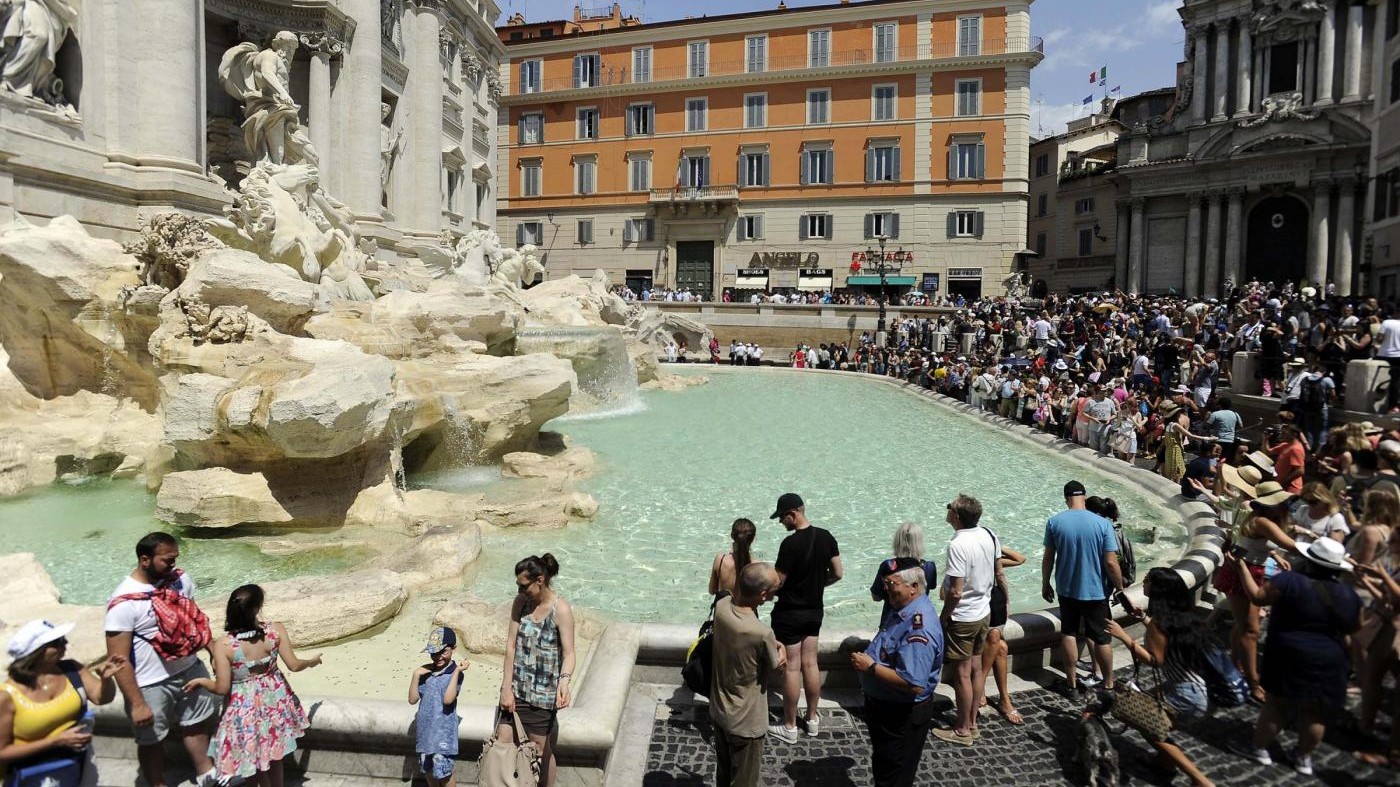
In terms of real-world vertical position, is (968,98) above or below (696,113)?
below

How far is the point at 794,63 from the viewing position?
39.0 metres

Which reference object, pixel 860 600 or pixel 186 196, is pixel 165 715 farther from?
pixel 186 196

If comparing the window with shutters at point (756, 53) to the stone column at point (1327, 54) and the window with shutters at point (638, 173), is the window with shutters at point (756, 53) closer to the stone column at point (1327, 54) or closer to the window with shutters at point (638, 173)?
the window with shutters at point (638, 173)

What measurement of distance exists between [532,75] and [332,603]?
1666 inches

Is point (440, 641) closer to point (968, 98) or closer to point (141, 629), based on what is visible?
point (141, 629)

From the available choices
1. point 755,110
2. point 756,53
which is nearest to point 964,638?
point 755,110

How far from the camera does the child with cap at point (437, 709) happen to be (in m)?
3.45

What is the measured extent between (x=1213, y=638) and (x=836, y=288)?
3514 cm

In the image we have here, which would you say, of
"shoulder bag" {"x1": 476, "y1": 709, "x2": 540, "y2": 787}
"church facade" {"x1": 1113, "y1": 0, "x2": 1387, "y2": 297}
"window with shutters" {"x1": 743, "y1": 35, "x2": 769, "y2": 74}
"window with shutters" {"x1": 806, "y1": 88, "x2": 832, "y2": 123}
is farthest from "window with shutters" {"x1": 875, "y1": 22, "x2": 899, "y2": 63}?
"shoulder bag" {"x1": 476, "y1": 709, "x2": 540, "y2": 787}

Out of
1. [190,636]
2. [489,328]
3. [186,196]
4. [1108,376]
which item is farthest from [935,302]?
[190,636]

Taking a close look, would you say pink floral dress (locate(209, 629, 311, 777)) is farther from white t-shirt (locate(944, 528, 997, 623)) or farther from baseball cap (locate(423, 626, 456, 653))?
white t-shirt (locate(944, 528, 997, 623))

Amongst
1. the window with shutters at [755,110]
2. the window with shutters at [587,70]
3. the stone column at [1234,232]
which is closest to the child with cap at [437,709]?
the stone column at [1234,232]

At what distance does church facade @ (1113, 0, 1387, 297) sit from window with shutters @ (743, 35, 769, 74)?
54.9ft

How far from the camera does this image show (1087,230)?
39531mm
